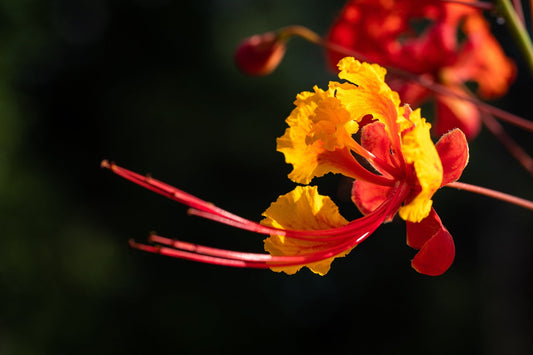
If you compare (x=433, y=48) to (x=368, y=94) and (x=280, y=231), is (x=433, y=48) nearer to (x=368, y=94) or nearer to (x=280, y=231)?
(x=368, y=94)

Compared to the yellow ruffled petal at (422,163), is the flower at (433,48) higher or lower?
higher

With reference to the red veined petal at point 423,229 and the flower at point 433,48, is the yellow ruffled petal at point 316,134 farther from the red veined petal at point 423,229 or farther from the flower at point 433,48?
the flower at point 433,48

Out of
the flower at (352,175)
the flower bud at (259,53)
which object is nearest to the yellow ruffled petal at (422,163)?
the flower at (352,175)

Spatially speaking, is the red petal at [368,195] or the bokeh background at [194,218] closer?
the red petal at [368,195]

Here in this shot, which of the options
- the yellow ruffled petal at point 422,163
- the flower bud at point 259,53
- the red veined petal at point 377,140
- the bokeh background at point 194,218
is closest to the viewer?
the yellow ruffled petal at point 422,163

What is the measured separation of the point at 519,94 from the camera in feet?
21.4

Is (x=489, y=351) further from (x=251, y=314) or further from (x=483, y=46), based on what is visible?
(x=483, y=46)

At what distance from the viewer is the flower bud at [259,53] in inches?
49.6

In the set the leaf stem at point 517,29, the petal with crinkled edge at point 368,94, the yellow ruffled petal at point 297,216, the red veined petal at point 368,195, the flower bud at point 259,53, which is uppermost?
the flower bud at point 259,53

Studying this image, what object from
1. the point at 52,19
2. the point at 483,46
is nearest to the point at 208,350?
the point at 52,19

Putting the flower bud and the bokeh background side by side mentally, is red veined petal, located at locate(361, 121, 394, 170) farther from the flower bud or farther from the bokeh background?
the bokeh background

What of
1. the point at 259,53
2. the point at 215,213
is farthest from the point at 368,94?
the point at 259,53

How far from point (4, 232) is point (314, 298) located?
3311 millimetres

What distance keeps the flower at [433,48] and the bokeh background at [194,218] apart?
4.43m
